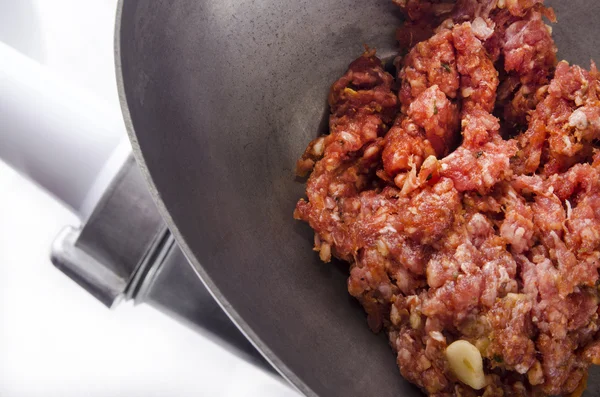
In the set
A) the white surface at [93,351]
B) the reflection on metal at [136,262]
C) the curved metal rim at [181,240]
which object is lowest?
the white surface at [93,351]

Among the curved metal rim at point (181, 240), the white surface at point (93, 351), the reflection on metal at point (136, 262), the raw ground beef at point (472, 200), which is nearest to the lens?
the curved metal rim at point (181, 240)

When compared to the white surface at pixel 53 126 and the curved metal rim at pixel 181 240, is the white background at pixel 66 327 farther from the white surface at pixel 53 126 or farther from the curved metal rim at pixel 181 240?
the curved metal rim at pixel 181 240

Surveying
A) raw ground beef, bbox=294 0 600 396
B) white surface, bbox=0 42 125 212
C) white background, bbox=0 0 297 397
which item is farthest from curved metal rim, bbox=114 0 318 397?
white background, bbox=0 0 297 397

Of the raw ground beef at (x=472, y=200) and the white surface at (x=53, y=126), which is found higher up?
the raw ground beef at (x=472, y=200)

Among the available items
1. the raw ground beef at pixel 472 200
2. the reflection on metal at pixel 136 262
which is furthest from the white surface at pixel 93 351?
the raw ground beef at pixel 472 200

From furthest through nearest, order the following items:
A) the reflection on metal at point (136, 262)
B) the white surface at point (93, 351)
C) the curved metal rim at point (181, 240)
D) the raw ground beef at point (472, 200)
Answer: the white surface at point (93, 351) → the reflection on metal at point (136, 262) → the raw ground beef at point (472, 200) → the curved metal rim at point (181, 240)

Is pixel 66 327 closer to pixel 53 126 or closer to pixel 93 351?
pixel 93 351

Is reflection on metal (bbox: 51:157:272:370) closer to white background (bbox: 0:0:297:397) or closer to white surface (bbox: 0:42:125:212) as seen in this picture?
white surface (bbox: 0:42:125:212)
